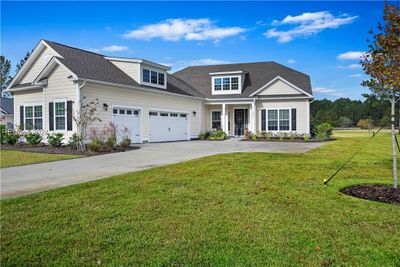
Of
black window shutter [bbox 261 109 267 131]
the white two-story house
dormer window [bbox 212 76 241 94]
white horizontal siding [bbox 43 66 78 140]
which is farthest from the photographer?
dormer window [bbox 212 76 241 94]

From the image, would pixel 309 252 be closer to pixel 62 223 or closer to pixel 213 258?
pixel 213 258

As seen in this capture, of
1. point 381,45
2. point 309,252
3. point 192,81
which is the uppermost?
point 192,81

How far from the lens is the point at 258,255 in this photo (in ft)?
11.3

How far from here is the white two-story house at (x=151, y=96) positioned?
16844mm

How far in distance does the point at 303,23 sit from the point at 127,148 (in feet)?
35.4

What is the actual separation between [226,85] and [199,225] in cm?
2378

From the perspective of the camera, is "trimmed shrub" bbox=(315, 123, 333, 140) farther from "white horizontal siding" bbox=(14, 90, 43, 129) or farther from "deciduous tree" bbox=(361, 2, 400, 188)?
"white horizontal siding" bbox=(14, 90, 43, 129)

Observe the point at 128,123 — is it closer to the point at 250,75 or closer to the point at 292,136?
the point at 292,136

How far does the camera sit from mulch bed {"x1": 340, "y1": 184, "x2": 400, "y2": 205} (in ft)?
19.0

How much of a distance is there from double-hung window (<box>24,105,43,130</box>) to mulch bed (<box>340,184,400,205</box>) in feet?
56.1

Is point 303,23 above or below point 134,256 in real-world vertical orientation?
above

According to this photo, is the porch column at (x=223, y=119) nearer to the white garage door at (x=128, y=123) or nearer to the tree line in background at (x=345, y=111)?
the white garage door at (x=128, y=123)

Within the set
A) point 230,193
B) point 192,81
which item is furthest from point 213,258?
point 192,81

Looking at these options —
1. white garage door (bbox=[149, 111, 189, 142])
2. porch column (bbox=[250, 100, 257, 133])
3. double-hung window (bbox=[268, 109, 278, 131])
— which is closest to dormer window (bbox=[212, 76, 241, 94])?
porch column (bbox=[250, 100, 257, 133])
